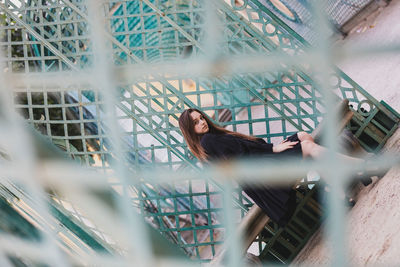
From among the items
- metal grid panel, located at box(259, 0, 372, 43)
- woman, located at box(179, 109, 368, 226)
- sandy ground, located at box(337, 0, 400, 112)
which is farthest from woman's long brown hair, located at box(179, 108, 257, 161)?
metal grid panel, located at box(259, 0, 372, 43)

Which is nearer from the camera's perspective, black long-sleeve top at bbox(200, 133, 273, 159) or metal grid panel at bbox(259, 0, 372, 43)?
black long-sleeve top at bbox(200, 133, 273, 159)

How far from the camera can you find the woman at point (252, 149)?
4.49 meters

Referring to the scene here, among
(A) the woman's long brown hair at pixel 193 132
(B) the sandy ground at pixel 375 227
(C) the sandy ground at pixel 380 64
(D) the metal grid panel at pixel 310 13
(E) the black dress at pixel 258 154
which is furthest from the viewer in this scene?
(D) the metal grid panel at pixel 310 13

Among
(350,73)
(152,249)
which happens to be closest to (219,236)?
(350,73)

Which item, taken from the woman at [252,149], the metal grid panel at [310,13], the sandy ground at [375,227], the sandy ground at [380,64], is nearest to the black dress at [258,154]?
the woman at [252,149]

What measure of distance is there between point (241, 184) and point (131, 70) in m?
3.47

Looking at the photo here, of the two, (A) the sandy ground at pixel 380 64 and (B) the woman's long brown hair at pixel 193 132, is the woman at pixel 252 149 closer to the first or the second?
(B) the woman's long brown hair at pixel 193 132

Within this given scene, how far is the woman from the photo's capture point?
449 centimetres

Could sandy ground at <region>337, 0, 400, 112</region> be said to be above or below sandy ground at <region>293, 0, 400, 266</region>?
above

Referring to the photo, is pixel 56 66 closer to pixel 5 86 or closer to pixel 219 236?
pixel 219 236

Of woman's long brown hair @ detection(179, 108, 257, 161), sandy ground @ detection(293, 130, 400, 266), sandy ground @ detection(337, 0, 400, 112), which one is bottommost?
woman's long brown hair @ detection(179, 108, 257, 161)

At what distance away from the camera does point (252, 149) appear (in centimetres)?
461

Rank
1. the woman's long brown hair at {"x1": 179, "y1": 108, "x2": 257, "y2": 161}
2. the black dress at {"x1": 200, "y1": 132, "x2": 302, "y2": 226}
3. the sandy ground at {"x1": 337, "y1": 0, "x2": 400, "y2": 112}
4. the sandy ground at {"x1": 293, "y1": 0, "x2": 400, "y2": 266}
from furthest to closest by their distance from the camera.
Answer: the sandy ground at {"x1": 337, "y1": 0, "x2": 400, "y2": 112}
the woman's long brown hair at {"x1": 179, "y1": 108, "x2": 257, "y2": 161}
the black dress at {"x1": 200, "y1": 132, "x2": 302, "y2": 226}
the sandy ground at {"x1": 293, "y1": 0, "x2": 400, "y2": 266}

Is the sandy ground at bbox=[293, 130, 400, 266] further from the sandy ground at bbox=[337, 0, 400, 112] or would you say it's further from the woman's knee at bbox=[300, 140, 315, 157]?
the sandy ground at bbox=[337, 0, 400, 112]
